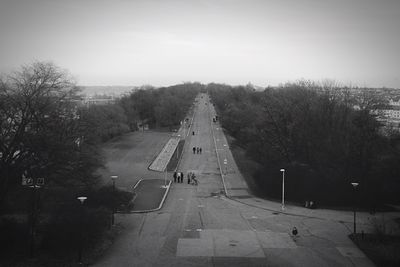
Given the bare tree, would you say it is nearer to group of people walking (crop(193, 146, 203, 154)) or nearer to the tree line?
the tree line

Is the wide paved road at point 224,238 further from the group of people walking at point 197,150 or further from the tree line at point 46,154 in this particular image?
the group of people walking at point 197,150

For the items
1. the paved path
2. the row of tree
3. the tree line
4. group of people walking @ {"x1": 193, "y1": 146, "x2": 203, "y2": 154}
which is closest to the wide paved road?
the tree line

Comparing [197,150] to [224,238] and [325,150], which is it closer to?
[325,150]

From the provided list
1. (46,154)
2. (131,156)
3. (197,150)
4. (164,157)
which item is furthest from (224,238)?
(197,150)

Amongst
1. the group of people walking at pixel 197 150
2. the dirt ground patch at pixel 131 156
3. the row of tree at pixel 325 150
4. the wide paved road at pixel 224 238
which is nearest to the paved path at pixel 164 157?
the dirt ground patch at pixel 131 156

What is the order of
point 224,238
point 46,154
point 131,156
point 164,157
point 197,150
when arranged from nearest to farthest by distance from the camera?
point 224,238 < point 46,154 < point 164,157 < point 131,156 < point 197,150
